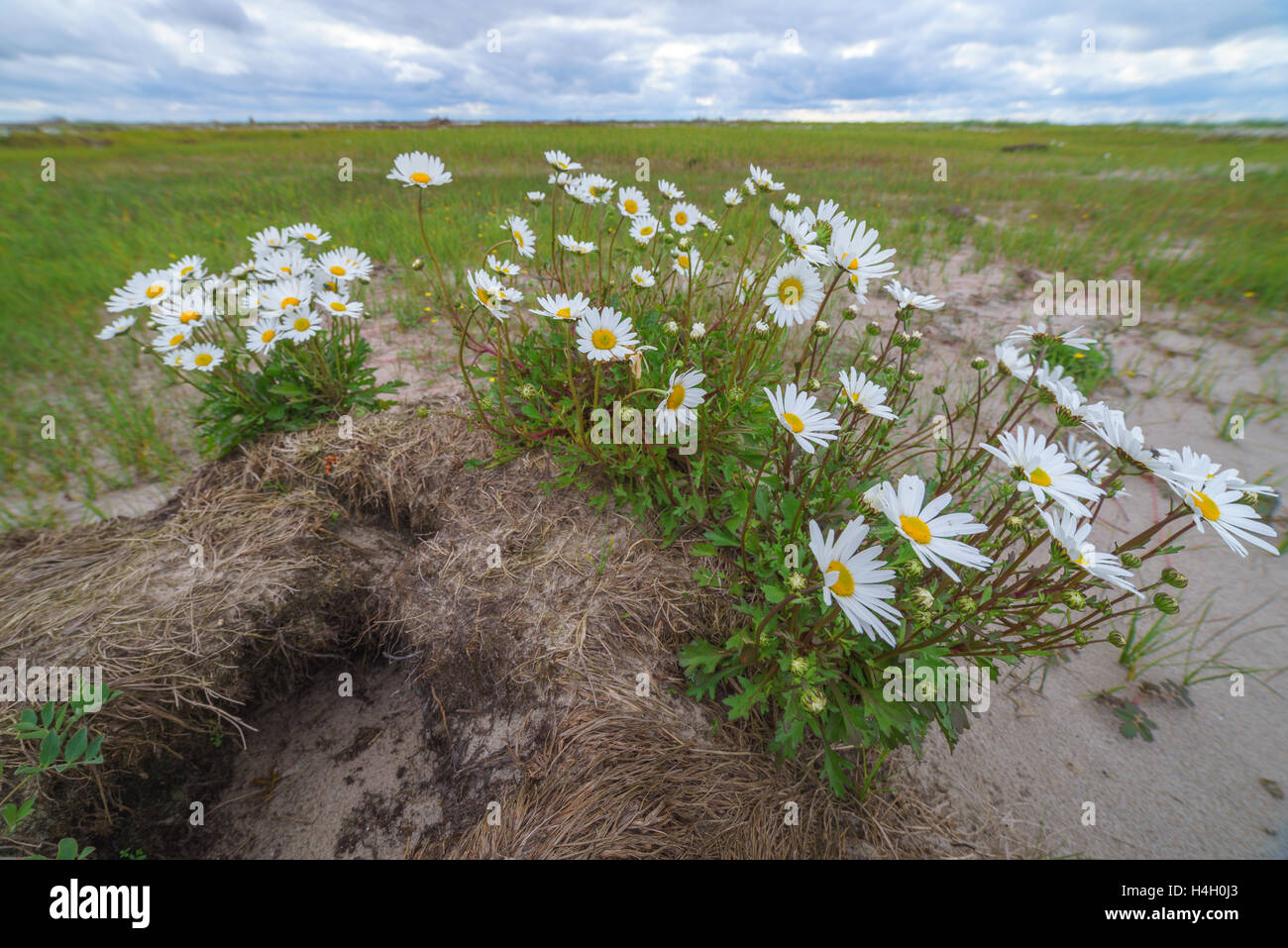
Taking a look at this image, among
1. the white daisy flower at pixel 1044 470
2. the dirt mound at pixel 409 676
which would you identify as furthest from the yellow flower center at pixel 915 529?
the dirt mound at pixel 409 676

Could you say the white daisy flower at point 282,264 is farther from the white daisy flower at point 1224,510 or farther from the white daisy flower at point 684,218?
the white daisy flower at point 1224,510

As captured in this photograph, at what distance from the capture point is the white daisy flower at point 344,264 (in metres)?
2.49

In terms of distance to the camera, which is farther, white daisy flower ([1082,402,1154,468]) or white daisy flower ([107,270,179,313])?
white daisy flower ([107,270,179,313])

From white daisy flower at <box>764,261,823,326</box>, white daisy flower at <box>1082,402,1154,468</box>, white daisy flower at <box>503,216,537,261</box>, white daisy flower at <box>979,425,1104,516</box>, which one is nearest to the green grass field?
white daisy flower at <box>503,216,537,261</box>

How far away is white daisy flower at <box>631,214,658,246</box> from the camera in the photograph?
7.98ft

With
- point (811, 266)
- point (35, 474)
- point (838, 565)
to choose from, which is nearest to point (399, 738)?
point (838, 565)

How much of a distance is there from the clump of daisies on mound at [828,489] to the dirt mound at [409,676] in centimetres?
19

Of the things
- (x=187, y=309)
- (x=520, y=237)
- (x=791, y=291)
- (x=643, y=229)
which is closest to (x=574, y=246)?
(x=520, y=237)

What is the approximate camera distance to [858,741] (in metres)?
1.42

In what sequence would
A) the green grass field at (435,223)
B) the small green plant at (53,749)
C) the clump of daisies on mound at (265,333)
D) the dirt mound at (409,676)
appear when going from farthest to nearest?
the green grass field at (435,223) < the clump of daisies on mound at (265,333) < the dirt mound at (409,676) < the small green plant at (53,749)

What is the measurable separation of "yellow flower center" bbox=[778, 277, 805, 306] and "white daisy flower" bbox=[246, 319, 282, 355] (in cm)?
209

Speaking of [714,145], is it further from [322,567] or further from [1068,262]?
[322,567]

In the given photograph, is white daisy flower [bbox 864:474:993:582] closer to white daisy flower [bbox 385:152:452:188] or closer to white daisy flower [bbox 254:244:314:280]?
white daisy flower [bbox 385:152:452:188]
